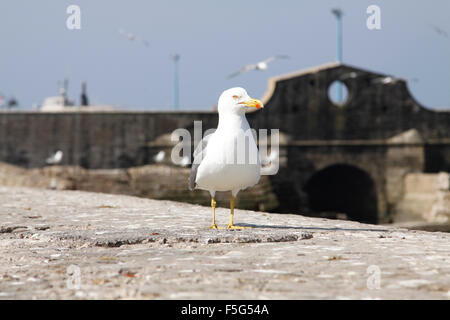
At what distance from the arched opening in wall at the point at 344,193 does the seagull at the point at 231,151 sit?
23.6m

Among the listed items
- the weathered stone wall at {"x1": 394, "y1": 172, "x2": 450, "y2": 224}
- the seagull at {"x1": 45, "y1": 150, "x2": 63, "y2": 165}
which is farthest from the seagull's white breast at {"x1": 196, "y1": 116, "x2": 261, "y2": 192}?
the seagull at {"x1": 45, "y1": 150, "x2": 63, "y2": 165}

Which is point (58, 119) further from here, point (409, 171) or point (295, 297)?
point (295, 297)

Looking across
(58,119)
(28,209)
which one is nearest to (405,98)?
(58,119)

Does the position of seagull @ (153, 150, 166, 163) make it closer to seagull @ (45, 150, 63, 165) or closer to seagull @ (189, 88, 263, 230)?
seagull @ (45, 150, 63, 165)

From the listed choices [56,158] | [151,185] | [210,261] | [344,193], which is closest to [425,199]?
[344,193]

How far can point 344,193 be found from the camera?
30.9 meters

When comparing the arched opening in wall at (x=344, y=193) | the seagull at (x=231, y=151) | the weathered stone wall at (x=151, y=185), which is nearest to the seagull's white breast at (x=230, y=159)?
the seagull at (x=231, y=151)

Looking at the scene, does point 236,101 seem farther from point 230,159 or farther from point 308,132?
point 308,132

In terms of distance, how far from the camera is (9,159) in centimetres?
2559

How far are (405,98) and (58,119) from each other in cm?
1541

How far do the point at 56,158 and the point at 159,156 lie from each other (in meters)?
4.12

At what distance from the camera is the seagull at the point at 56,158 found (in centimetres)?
2514

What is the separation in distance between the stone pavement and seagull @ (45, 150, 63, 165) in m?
19.1
